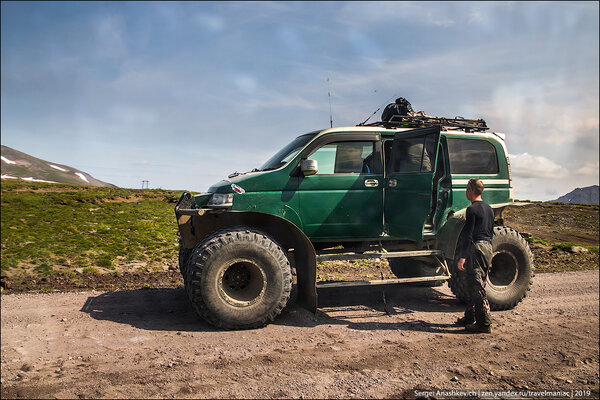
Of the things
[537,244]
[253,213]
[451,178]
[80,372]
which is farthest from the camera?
[537,244]

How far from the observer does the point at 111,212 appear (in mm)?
17672

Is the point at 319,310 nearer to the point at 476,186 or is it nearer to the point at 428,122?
the point at 476,186

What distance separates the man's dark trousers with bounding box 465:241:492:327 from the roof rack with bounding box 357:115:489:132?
2.37 metres

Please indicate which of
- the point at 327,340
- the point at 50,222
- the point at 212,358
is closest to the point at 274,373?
the point at 212,358

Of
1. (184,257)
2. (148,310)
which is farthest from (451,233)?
(148,310)

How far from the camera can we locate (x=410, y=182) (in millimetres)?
6129

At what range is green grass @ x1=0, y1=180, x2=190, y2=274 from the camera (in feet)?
31.9

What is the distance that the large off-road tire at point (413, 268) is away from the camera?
7641 millimetres

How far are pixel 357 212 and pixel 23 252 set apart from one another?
8568mm

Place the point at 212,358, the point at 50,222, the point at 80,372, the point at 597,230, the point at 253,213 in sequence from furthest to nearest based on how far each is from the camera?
the point at 597,230 → the point at 50,222 → the point at 253,213 → the point at 212,358 → the point at 80,372

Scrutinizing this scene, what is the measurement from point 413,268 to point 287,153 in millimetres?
3727

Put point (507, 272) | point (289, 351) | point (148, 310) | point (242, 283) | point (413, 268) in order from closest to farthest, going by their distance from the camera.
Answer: point (289, 351) < point (242, 283) < point (148, 310) < point (507, 272) < point (413, 268)

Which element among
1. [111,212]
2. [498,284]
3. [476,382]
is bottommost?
[476,382]

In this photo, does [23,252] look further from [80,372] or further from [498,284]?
[498,284]
